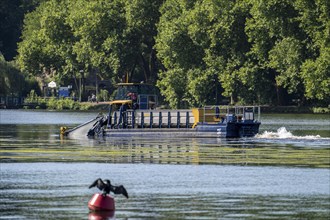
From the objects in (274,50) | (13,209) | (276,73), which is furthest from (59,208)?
(276,73)

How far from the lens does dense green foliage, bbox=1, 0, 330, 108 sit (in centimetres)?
15775

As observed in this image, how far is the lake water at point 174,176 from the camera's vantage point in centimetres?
4997

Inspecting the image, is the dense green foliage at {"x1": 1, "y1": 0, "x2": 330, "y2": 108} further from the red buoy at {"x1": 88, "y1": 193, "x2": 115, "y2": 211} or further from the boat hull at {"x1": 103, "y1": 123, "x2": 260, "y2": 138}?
the red buoy at {"x1": 88, "y1": 193, "x2": 115, "y2": 211}

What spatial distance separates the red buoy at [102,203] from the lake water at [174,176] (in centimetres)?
43

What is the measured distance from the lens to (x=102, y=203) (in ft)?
162

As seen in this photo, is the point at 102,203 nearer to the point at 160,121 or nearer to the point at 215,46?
the point at 160,121

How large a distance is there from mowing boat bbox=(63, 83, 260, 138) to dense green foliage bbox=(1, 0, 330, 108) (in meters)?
53.4

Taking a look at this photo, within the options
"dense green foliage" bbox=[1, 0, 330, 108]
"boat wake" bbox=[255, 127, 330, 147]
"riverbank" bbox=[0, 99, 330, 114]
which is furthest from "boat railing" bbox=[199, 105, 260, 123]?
"riverbank" bbox=[0, 99, 330, 114]

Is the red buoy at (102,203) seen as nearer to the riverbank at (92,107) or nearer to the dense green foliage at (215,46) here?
the dense green foliage at (215,46)

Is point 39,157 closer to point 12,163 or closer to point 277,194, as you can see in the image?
point 12,163

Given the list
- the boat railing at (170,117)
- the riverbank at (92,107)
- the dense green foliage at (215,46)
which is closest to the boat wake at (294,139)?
the boat railing at (170,117)

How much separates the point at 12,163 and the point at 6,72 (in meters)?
111

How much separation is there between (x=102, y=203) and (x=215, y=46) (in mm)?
122240

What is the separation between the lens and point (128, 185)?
5825 cm
